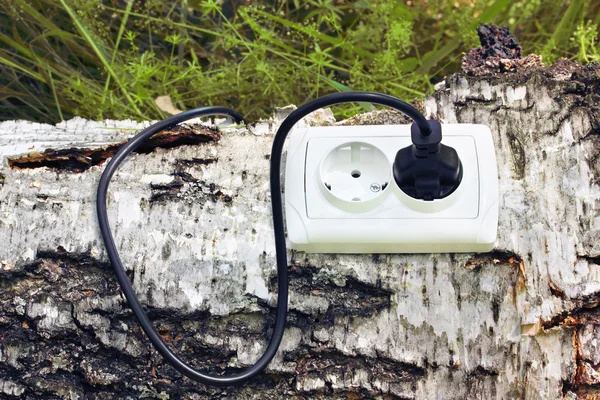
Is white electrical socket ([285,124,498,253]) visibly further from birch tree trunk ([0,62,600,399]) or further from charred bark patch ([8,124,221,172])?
charred bark patch ([8,124,221,172])

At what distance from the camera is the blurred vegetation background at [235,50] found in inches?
53.7

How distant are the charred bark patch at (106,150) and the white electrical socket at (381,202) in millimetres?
149

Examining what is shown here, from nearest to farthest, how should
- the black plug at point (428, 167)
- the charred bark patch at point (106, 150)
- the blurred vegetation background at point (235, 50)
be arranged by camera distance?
the black plug at point (428, 167) → the charred bark patch at point (106, 150) → the blurred vegetation background at point (235, 50)

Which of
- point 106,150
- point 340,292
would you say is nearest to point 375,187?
point 340,292

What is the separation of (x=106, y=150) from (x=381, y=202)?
1.33ft

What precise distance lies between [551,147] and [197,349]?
21.4 inches

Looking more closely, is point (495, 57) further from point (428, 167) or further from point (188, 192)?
point (188, 192)

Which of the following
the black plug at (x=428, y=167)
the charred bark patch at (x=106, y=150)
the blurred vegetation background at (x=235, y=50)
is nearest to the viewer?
the black plug at (x=428, y=167)

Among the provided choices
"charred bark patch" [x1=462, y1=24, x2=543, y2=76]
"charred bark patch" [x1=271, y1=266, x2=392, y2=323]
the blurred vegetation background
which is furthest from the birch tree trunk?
the blurred vegetation background

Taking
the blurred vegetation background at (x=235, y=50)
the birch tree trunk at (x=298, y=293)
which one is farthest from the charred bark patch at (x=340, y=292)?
the blurred vegetation background at (x=235, y=50)

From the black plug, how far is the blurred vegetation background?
577 mm

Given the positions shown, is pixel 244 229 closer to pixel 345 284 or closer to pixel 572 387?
pixel 345 284

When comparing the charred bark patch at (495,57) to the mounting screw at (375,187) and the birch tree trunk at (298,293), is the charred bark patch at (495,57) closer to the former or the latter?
the birch tree trunk at (298,293)

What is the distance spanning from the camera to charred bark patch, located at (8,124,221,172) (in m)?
0.86
